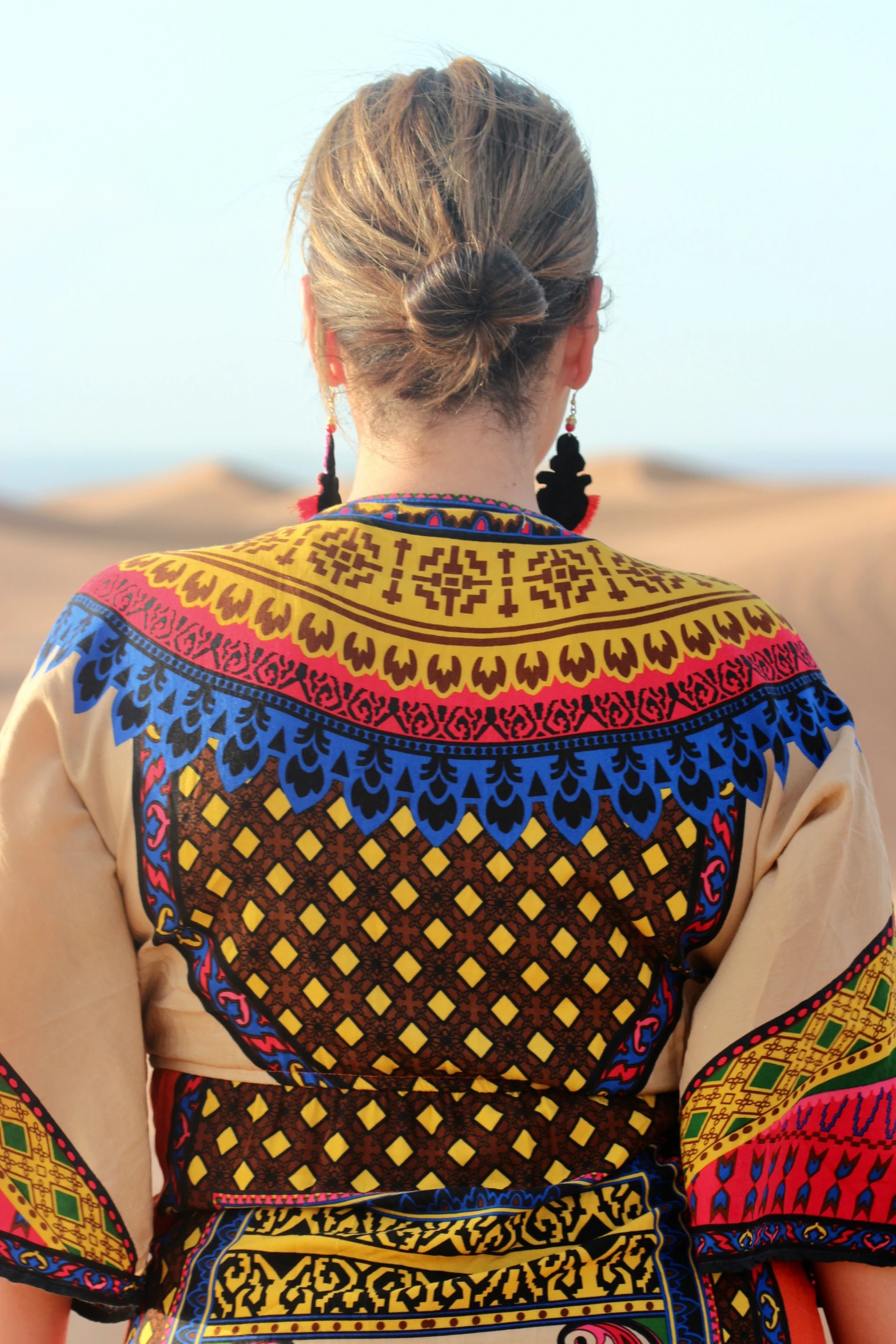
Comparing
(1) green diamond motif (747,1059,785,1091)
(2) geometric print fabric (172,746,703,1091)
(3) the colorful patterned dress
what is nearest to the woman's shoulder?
(3) the colorful patterned dress

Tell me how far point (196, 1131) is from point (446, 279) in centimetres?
93

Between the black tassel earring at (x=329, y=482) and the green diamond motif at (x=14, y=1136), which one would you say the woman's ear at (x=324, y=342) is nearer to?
the black tassel earring at (x=329, y=482)

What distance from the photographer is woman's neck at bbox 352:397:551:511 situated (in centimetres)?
135

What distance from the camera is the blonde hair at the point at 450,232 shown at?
1.30 m

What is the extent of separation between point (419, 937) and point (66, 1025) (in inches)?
15.1

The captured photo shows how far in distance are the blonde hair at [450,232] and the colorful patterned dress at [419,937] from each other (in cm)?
18

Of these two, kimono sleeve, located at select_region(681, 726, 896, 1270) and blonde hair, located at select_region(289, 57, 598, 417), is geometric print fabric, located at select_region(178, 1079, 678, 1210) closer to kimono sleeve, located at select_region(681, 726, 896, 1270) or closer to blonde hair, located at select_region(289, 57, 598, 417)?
kimono sleeve, located at select_region(681, 726, 896, 1270)

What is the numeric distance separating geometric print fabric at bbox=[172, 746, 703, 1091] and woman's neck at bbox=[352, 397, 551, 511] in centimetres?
36

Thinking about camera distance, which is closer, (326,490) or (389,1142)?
(389,1142)

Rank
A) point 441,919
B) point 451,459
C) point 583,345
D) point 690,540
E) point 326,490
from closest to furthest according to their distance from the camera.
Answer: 1. point 441,919
2. point 451,459
3. point 583,345
4. point 326,490
5. point 690,540

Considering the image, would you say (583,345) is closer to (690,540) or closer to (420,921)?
(420,921)

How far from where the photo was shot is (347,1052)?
4.12 feet

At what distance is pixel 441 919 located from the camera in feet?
4.06

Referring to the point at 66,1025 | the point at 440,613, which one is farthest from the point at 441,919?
the point at 66,1025
